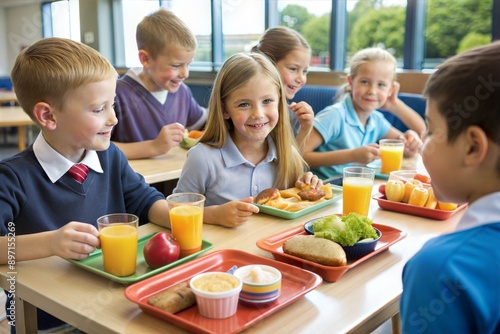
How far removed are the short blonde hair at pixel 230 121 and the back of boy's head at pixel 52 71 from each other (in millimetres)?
528

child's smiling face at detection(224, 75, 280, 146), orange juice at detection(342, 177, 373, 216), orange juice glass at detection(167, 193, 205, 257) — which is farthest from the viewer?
child's smiling face at detection(224, 75, 280, 146)

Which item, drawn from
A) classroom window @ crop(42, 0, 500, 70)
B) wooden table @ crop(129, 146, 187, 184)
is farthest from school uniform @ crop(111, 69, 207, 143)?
classroom window @ crop(42, 0, 500, 70)

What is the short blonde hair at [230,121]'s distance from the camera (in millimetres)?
1829

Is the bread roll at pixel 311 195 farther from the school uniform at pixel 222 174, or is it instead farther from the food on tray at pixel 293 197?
the school uniform at pixel 222 174

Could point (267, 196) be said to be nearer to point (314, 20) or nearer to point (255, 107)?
point (255, 107)

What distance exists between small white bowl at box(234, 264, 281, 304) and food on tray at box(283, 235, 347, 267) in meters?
0.16

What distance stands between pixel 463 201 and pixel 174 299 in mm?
562

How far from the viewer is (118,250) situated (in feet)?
3.69

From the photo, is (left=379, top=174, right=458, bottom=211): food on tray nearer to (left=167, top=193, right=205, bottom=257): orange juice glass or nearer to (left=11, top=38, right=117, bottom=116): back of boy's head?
(left=167, top=193, right=205, bottom=257): orange juice glass

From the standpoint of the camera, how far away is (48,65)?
139 cm

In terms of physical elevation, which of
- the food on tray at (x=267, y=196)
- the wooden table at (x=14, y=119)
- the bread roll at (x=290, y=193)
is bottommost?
the wooden table at (x=14, y=119)

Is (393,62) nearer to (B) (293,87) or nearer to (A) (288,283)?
(B) (293,87)

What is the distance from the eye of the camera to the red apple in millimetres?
1164

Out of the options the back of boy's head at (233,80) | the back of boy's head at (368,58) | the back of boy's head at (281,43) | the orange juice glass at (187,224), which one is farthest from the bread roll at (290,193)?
the back of boy's head at (368,58)
